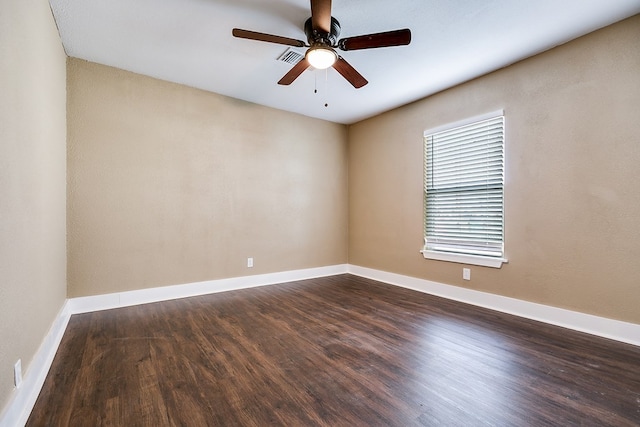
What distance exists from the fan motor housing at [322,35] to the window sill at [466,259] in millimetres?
2710

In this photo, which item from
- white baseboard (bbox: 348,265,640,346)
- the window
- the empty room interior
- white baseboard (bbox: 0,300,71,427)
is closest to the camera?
white baseboard (bbox: 0,300,71,427)

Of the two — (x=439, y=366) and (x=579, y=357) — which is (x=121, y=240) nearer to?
(x=439, y=366)

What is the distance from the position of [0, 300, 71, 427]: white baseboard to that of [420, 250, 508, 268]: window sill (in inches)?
148

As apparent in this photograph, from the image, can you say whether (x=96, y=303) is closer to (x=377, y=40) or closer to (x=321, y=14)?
(x=321, y=14)

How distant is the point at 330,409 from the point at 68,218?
10.4 feet

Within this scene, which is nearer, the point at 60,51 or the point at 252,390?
the point at 252,390

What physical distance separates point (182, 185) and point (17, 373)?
2.44 metres

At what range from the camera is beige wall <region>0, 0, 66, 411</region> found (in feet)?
4.33

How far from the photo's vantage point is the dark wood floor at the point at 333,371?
1.45 metres

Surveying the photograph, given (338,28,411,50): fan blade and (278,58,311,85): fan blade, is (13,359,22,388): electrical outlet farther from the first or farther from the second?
(338,28,411,50): fan blade

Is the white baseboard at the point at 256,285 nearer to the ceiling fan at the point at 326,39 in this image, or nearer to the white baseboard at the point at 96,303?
the white baseboard at the point at 96,303

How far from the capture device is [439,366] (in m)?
1.92

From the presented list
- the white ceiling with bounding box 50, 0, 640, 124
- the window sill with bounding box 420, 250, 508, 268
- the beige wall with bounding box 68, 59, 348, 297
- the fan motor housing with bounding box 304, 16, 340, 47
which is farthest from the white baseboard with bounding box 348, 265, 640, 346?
the fan motor housing with bounding box 304, 16, 340, 47

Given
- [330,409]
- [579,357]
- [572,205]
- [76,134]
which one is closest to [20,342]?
[330,409]
